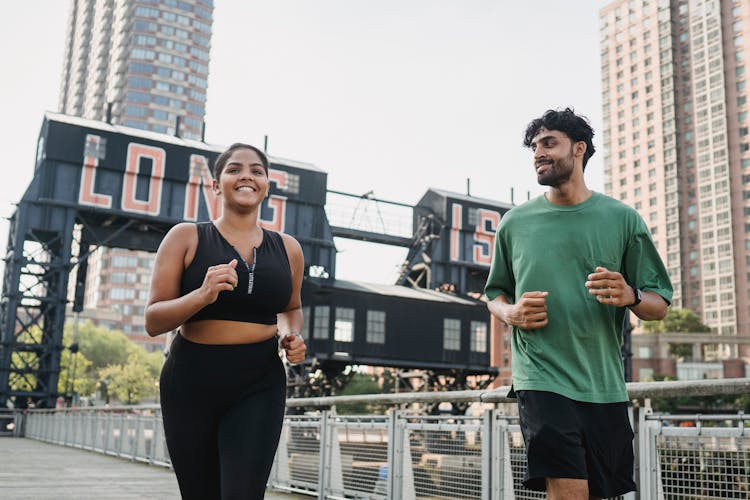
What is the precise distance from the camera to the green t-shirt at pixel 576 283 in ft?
9.67

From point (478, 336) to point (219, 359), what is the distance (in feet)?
125

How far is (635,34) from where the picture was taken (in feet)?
399

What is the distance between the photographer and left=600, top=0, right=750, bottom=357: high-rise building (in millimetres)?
102062

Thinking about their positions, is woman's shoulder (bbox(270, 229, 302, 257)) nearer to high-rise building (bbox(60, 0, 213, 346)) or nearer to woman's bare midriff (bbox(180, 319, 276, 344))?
woman's bare midriff (bbox(180, 319, 276, 344))

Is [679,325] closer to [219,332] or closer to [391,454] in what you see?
[391,454]

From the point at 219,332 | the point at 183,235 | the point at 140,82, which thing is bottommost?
the point at 219,332

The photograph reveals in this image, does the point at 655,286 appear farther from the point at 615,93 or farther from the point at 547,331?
the point at 615,93

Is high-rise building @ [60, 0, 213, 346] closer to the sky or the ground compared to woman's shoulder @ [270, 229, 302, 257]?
closer to the sky

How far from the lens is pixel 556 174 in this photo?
10.5ft

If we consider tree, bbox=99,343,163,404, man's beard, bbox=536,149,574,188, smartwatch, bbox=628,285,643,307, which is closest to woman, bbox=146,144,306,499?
man's beard, bbox=536,149,574,188

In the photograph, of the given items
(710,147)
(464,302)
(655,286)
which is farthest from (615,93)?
(655,286)

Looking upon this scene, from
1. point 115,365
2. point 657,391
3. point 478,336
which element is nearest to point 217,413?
point 657,391

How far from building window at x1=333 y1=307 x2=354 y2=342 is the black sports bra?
33593mm

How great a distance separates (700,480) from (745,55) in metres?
114
